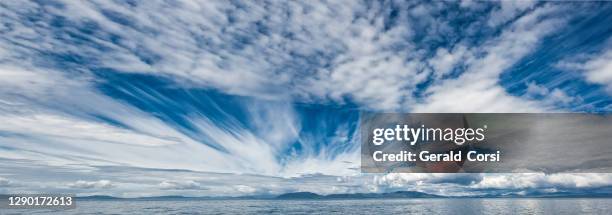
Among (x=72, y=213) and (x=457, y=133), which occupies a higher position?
(x=457, y=133)

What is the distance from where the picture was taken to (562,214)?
139625mm

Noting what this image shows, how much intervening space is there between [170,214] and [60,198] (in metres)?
93.8

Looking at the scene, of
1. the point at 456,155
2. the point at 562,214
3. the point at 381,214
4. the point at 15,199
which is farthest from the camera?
the point at 562,214

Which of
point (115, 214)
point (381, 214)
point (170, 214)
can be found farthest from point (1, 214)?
point (381, 214)

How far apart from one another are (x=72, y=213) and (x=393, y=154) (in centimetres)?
11842

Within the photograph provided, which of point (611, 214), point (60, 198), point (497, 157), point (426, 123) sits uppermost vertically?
point (426, 123)

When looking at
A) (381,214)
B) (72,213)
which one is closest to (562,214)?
(381,214)

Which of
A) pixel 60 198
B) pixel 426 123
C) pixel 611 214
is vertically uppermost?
pixel 426 123

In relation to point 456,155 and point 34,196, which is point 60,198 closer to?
point 34,196

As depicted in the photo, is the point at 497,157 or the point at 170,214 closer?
the point at 497,157

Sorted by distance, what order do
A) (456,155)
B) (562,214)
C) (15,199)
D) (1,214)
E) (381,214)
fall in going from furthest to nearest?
(562,214), (381,214), (1,214), (456,155), (15,199)

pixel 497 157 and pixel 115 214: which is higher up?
pixel 497 157

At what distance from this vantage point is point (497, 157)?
3005 cm

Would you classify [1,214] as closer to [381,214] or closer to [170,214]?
[170,214]
